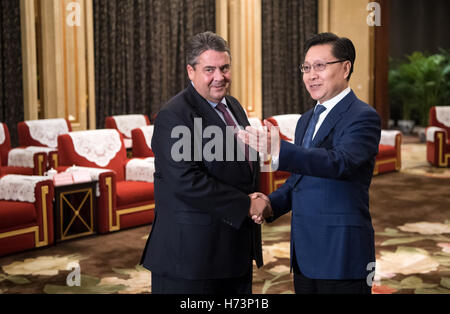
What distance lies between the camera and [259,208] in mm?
2051

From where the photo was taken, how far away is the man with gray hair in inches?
77.4

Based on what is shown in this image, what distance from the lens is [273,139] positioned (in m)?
1.82

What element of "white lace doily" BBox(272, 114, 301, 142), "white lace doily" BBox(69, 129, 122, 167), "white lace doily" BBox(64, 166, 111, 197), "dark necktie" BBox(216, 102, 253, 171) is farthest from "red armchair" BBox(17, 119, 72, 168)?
"dark necktie" BBox(216, 102, 253, 171)

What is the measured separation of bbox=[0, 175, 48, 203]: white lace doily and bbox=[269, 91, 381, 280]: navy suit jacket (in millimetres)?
3130

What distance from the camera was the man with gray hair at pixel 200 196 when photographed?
1.97 m

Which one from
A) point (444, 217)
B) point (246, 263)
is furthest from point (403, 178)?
point (246, 263)

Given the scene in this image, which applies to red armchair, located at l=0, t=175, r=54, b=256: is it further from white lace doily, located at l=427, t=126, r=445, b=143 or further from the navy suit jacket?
white lace doily, located at l=427, t=126, r=445, b=143

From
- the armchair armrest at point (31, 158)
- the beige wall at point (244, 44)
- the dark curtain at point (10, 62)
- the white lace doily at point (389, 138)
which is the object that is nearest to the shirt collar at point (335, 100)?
the armchair armrest at point (31, 158)

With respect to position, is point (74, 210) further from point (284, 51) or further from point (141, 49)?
point (284, 51)

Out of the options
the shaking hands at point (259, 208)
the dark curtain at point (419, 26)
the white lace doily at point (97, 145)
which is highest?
the dark curtain at point (419, 26)

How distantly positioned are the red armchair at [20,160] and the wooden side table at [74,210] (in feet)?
4.62

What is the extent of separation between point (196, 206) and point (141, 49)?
691cm

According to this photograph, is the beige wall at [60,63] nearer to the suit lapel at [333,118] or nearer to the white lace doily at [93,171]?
the white lace doily at [93,171]
